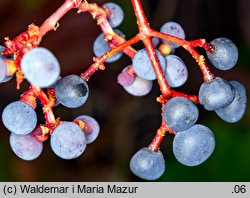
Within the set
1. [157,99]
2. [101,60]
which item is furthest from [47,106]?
[157,99]

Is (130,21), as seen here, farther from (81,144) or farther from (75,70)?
(81,144)

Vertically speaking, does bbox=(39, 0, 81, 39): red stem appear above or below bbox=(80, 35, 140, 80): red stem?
above

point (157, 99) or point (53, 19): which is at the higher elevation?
point (53, 19)

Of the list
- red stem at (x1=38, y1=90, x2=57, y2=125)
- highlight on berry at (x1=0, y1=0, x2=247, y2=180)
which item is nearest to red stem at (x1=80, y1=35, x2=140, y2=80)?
highlight on berry at (x1=0, y1=0, x2=247, y2=180)

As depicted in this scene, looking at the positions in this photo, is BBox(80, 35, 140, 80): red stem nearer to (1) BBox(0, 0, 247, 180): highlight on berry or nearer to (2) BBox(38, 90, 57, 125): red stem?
(1) BBox(0, 0, 247, 180): highlight on berry

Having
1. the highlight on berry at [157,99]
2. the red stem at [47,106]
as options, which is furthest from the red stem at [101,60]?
the red stem at [47,106]

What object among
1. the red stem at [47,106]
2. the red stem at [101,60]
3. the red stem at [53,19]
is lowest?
the red stem at [47,106]

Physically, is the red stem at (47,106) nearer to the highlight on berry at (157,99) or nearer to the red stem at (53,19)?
the highlight on berry at (157,99)

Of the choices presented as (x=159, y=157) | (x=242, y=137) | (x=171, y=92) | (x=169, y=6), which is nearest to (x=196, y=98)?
(x=171, y=92)

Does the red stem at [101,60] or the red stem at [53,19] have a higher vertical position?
the red stem at [53,19]

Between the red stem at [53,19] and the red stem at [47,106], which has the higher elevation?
the red stem at [53,19]

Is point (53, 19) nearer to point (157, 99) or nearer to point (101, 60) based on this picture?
point (101, 60)
